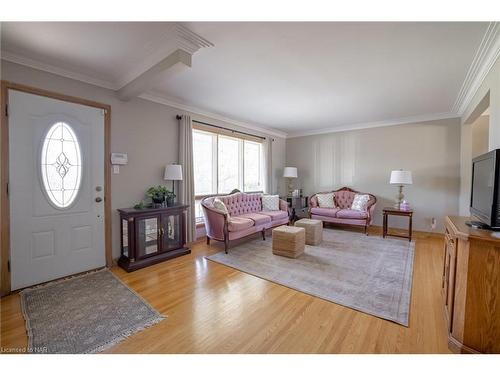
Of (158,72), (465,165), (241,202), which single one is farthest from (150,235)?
(465,165)

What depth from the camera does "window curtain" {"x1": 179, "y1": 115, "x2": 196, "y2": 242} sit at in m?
3.90

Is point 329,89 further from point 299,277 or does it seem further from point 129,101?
point 129,101

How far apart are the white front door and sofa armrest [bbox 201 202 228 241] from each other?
61.2 inches

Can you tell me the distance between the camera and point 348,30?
193 centimetres

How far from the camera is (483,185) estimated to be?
1.80 m

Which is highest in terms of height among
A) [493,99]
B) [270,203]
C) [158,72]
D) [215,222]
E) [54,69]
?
[54,69]

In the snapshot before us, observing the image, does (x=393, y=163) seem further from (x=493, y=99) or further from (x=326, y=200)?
(x=493, y=99)

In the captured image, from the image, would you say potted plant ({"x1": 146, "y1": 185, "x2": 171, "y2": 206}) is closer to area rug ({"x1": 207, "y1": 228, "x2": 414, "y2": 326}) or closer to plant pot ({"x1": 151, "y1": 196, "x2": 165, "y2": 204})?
plant pot ({"x1": 151, "y1": 196, "x2": 165, "y2": 204})

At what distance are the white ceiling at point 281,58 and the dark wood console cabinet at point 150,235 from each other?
1.77 meters

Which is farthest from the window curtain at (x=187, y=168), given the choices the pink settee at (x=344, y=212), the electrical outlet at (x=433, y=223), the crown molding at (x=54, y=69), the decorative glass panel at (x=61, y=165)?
the electrical outlet at (x=433, y=223)

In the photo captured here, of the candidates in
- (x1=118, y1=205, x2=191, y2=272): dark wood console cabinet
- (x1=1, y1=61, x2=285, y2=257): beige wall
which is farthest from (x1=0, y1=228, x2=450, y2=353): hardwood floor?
(x1=1, y1=61, x2=285, y2=257): beige wall

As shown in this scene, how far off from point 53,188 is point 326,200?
5.20 metres

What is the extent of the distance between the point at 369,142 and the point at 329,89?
2724mm

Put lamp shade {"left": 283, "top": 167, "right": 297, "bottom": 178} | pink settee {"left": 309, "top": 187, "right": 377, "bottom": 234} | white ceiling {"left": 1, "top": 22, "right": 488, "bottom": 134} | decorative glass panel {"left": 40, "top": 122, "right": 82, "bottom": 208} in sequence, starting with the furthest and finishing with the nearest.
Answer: lamp shade {"left": 283, "top": 167, "right": 297, "bottom": 178}
pink settee {"left": 309, "top": 187, "right": 377, "bottom": 234}
decorative glass panel {"left": 40, "top": 122, "right": 82, "bottom": 208}
white ceiling {"left": 1, "top": 22, "right": 488, "bottom": 134}
